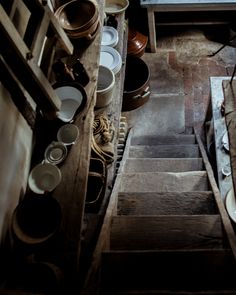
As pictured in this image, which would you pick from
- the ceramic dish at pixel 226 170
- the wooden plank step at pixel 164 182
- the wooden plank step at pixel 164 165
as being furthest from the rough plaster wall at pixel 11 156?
the ceramic dish at pixel 226 170

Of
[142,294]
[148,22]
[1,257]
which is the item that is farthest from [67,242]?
[148,22]

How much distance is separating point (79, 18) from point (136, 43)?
1.63 meters

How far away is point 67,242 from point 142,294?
48cm

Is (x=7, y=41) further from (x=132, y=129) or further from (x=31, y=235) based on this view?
(x=132, y=129)

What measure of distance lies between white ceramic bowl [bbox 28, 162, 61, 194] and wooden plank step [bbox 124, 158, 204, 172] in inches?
53.6

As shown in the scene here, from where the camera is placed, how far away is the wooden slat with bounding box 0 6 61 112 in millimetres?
1969

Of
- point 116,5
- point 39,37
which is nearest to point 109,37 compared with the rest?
point 116,5

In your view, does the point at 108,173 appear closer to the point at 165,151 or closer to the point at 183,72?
the point at 165,151

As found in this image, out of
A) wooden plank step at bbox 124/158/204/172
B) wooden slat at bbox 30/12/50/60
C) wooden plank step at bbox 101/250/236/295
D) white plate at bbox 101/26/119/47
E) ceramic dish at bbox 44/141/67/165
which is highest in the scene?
wooden slat at bbox 30/12/50/60

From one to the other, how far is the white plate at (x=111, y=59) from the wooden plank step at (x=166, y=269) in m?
1.85

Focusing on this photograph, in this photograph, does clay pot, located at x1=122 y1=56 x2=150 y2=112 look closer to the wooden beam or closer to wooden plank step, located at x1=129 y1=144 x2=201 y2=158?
wooden plank step, located at x1=129 y1=144 x2=201 y2=158

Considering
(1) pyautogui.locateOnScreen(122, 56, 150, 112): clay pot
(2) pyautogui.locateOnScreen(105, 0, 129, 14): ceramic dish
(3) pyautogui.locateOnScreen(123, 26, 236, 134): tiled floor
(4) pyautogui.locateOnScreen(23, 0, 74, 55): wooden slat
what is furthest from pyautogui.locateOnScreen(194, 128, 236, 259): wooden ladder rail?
(2) pyautogui.locateOnScreen(105, 0, 129, 14): ceramic dish

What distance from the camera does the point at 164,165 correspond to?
3.63 metres

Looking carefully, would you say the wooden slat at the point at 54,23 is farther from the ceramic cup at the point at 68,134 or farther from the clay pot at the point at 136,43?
the clay pot at the point at 136,43
